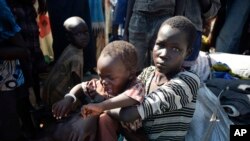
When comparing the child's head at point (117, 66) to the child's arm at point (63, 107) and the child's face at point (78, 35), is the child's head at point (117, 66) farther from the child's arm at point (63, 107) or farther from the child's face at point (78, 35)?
the child's face at point (78, 35)

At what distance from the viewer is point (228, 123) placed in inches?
89.0

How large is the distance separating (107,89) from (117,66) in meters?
0.13

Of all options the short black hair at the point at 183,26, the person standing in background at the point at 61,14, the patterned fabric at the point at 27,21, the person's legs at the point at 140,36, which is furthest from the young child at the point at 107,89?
the person standing in background at the point at 61,14

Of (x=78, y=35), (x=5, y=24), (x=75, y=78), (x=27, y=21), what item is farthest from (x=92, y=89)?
(x=27, y=21)

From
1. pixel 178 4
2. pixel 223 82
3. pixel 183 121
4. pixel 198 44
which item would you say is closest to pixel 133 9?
pixel 178 4

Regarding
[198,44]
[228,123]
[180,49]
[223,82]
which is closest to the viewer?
[180,49]

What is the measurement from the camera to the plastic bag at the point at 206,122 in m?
1.93

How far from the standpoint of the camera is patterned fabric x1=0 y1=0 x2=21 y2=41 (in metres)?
2.00

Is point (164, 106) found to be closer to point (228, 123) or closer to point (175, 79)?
point (175, 79)

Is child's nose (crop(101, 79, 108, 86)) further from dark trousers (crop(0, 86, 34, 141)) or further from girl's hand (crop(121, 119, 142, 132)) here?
dark trousers (crop(0, 86, 34, 141))

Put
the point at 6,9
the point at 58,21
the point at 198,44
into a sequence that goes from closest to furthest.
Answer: the point at 6,9, the point at 198,44, the point at 58,21

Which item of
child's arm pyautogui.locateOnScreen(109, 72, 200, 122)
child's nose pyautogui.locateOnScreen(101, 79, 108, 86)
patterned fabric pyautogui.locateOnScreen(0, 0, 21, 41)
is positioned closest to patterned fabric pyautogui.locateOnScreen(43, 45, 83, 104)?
patterned fabric pyautogui.locateOnScreen(0, 0, 21, 41)

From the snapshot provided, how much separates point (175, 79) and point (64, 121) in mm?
528

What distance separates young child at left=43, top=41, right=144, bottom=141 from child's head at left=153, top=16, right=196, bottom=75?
0.14 meters
